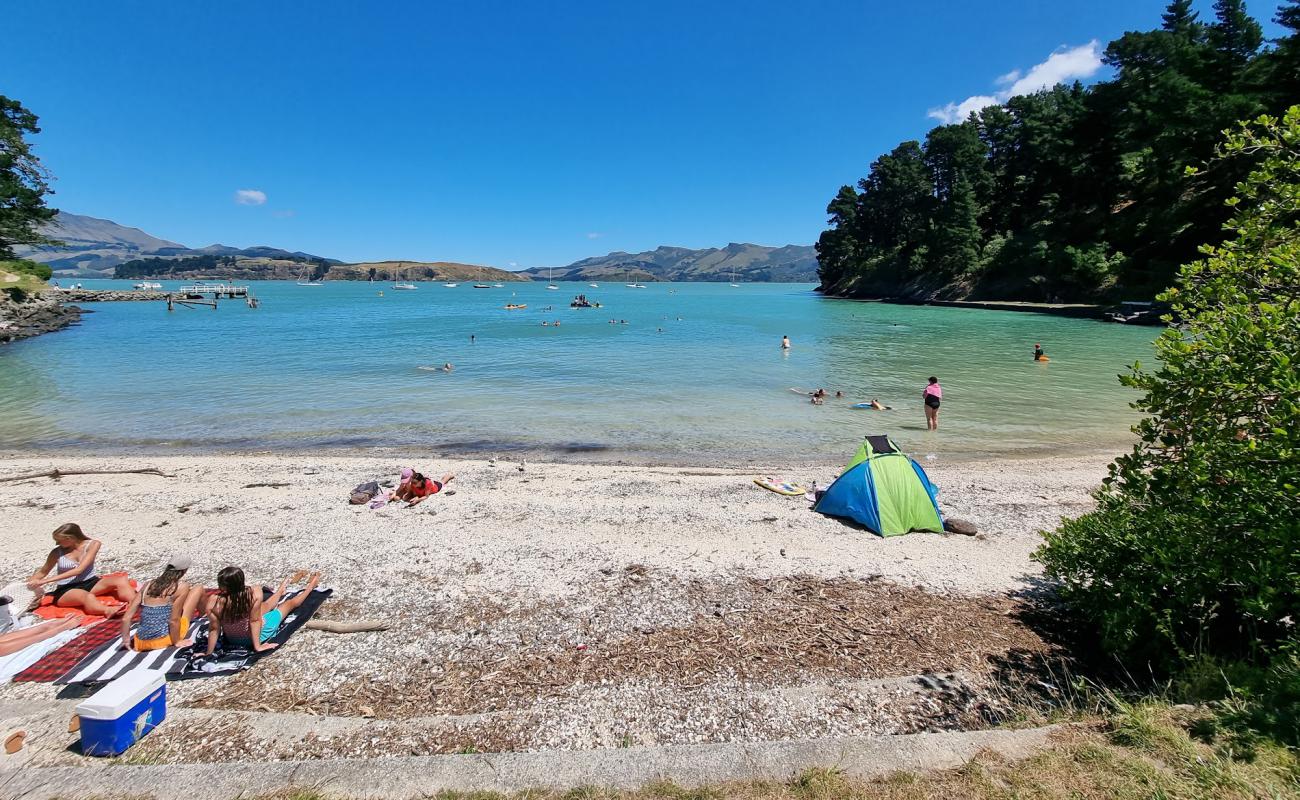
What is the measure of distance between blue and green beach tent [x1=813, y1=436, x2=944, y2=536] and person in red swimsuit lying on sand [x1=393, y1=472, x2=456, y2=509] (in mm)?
7929

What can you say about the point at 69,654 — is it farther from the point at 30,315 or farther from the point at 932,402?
the point at 30,315

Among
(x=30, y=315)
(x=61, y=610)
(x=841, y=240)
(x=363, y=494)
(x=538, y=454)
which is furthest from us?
(x=841, y=240)

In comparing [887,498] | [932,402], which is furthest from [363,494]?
[932,402]

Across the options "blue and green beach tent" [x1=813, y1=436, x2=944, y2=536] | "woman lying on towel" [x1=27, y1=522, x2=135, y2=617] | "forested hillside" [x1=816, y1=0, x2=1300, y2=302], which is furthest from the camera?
"forested hillside" [x1=816, y1=0, x2=1300, y2=302]

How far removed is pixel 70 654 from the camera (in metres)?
6.25

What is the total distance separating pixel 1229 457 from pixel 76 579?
12.5 metres

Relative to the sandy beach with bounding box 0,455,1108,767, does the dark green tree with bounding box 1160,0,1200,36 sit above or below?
above

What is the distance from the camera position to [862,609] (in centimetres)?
718

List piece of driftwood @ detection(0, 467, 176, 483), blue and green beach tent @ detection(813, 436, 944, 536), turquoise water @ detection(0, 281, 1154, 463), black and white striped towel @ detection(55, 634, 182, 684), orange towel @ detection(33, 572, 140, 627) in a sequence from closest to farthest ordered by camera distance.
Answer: black and white striped towel @ detection(55, 634, 182, 684)
orange towel @ detection(33, 572, 140, 627)
blue and green beach tent @ detection(813, 436, 944, 536)
piece of driftwood @ detection(0, 467, 176, 483)
turquoise water @ detection(0, 281, 1154, 463)

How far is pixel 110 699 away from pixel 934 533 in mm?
10768

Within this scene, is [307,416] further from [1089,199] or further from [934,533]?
[1089,199]

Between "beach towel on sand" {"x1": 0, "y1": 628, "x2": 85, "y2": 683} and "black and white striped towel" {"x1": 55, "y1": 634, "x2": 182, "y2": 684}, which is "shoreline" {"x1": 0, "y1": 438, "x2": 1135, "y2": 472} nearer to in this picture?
"beach towel on sand" {"x1": 0, "y1": 628, "x2": 85, "y2": 683}

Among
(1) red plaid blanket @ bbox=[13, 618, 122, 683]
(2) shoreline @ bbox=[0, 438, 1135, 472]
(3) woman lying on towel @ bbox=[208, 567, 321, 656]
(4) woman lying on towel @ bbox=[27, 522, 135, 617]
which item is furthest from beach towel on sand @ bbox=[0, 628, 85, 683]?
(2) shoreline @ bbox=[0, 438, 1135, 472]

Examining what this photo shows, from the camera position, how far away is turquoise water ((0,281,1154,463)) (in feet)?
58.3
